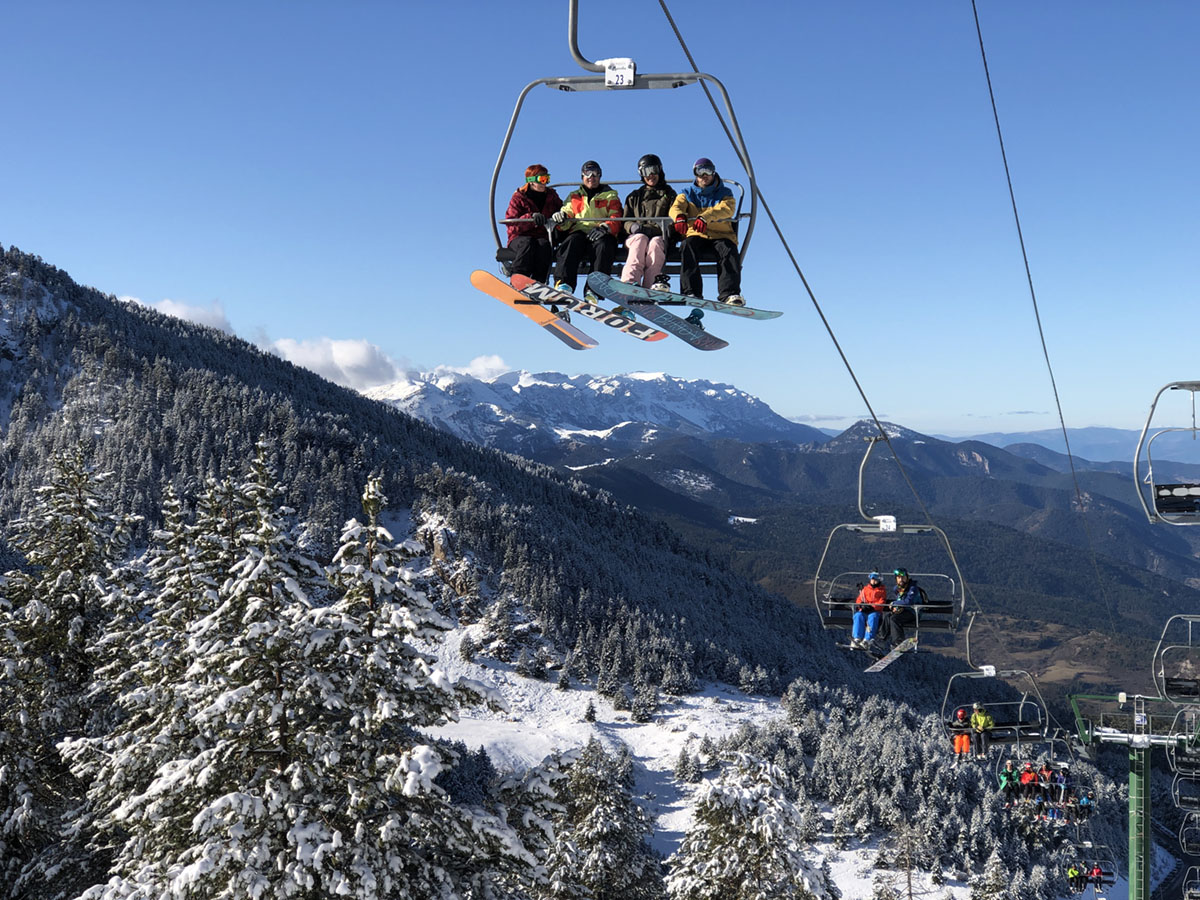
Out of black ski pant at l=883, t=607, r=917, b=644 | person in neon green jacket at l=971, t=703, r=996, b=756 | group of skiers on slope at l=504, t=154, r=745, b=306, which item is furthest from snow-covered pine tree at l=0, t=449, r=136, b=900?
person in neon green jacket at l=971, t=703, r=996, b=756

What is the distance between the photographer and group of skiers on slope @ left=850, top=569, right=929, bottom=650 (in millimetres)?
17312

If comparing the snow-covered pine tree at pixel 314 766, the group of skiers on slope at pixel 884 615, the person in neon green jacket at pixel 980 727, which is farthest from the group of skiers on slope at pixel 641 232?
the person in neon green jacket at pixel 980 727

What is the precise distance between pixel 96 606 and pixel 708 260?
17.6 metres

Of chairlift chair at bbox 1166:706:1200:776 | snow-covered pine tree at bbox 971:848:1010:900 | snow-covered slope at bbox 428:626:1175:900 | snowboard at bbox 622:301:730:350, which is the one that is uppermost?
snowboard at bbox 622:301:730:350

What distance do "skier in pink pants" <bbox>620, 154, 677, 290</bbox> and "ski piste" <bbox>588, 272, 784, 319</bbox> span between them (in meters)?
0.38

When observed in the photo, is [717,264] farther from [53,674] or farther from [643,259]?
[53,674]

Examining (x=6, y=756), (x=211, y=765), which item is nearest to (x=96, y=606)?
(x=6, y=756)

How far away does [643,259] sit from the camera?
11.1 m

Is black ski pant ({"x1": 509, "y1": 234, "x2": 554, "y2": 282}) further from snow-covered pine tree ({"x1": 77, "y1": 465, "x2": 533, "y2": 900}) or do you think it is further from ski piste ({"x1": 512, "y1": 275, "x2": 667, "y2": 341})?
snow-covered pine tree ({"x1": 77, "y1": 465, "x2": 533, "y2": 900})

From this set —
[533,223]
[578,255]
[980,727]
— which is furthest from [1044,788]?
[533,223]

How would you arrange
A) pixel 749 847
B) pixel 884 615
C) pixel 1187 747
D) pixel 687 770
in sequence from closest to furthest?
pixel 884 615
pixel 749 847
pixel 1187 747
pixel 687 770

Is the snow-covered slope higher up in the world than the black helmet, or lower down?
lower down

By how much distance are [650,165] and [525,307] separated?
8.41 ft

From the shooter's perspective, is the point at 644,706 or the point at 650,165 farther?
the point at 644,706
